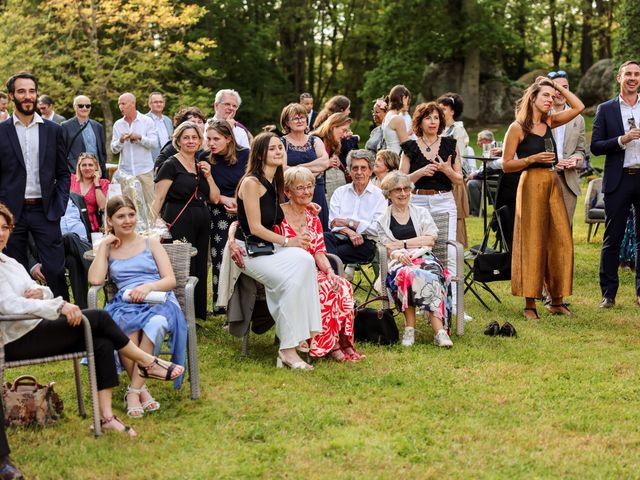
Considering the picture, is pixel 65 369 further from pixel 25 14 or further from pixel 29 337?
pixel 25 14

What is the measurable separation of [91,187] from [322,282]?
3489 millimetres

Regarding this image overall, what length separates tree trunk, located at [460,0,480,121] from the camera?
94.6ft

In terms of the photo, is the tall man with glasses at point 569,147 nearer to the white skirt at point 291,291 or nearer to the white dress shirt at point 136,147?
the white skirt at point 291,291

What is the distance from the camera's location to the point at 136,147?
1117 cm

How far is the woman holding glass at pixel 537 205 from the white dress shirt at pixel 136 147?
527cm

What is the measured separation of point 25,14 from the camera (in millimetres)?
22906

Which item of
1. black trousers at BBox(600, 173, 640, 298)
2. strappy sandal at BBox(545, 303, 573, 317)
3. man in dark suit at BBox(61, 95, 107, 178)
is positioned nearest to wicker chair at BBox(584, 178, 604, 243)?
black trousers at BBox(600, 173, 640, 298)

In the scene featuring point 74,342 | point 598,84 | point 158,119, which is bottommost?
point 74,342

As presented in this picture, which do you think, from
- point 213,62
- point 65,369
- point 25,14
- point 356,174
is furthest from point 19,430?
point 213,62

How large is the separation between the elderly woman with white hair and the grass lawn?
0.80ft

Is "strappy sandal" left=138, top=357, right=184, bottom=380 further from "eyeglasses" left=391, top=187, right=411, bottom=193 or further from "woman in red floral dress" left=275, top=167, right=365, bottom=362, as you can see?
"eyeglasses" left=391, top=187, right=411, bottom=193

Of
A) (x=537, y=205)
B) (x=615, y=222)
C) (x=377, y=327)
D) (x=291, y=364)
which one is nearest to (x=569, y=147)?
(x=615, y=222)

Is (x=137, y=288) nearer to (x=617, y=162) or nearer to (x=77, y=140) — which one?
(x=617, y=162)

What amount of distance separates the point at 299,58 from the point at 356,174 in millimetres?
27329
